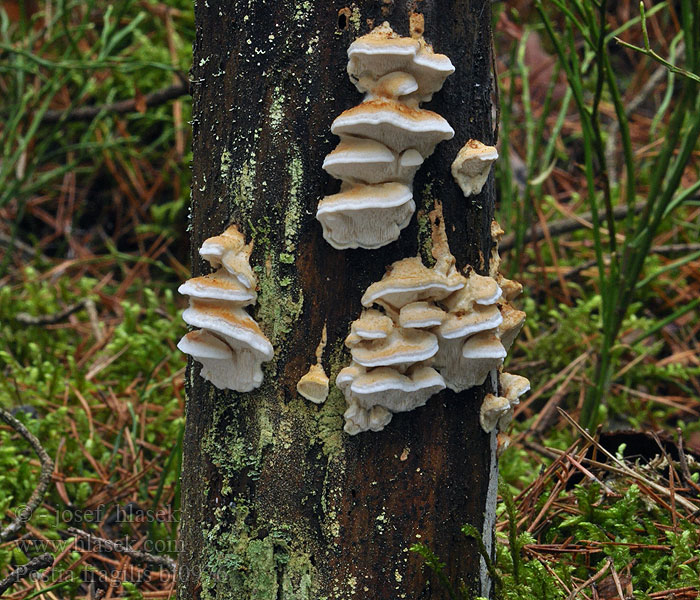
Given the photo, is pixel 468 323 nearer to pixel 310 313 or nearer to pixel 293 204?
pixel 310 313

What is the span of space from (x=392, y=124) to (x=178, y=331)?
291cm

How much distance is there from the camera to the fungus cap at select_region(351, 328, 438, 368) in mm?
Answer: 1339

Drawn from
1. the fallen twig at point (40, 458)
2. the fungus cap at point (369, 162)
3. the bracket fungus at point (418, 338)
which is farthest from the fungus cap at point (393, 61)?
the fallen twig at point (40, 458)

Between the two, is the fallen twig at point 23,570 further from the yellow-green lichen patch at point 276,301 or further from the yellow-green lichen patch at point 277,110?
the yellow-green lichen patch at point 277,110

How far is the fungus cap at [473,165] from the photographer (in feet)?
4.69

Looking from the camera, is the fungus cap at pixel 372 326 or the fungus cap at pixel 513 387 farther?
the fungus cap at pixel 513 387

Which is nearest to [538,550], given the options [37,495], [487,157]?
[487,157]

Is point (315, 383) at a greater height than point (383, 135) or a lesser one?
lesser

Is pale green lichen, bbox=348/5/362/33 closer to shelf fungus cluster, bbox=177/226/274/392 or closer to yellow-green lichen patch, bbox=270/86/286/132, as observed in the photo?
yellow-green lichen patch, bbox=270/86/286/132

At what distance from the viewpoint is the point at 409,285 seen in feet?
4.48

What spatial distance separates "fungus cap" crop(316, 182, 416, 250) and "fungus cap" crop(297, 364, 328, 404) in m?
0.28

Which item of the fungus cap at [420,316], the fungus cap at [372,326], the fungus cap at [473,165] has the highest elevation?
the fungus cap at [473,165]

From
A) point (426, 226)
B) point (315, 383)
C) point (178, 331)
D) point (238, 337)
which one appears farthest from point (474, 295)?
point (178, 331)

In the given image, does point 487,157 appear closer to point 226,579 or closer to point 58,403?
point 226,579
